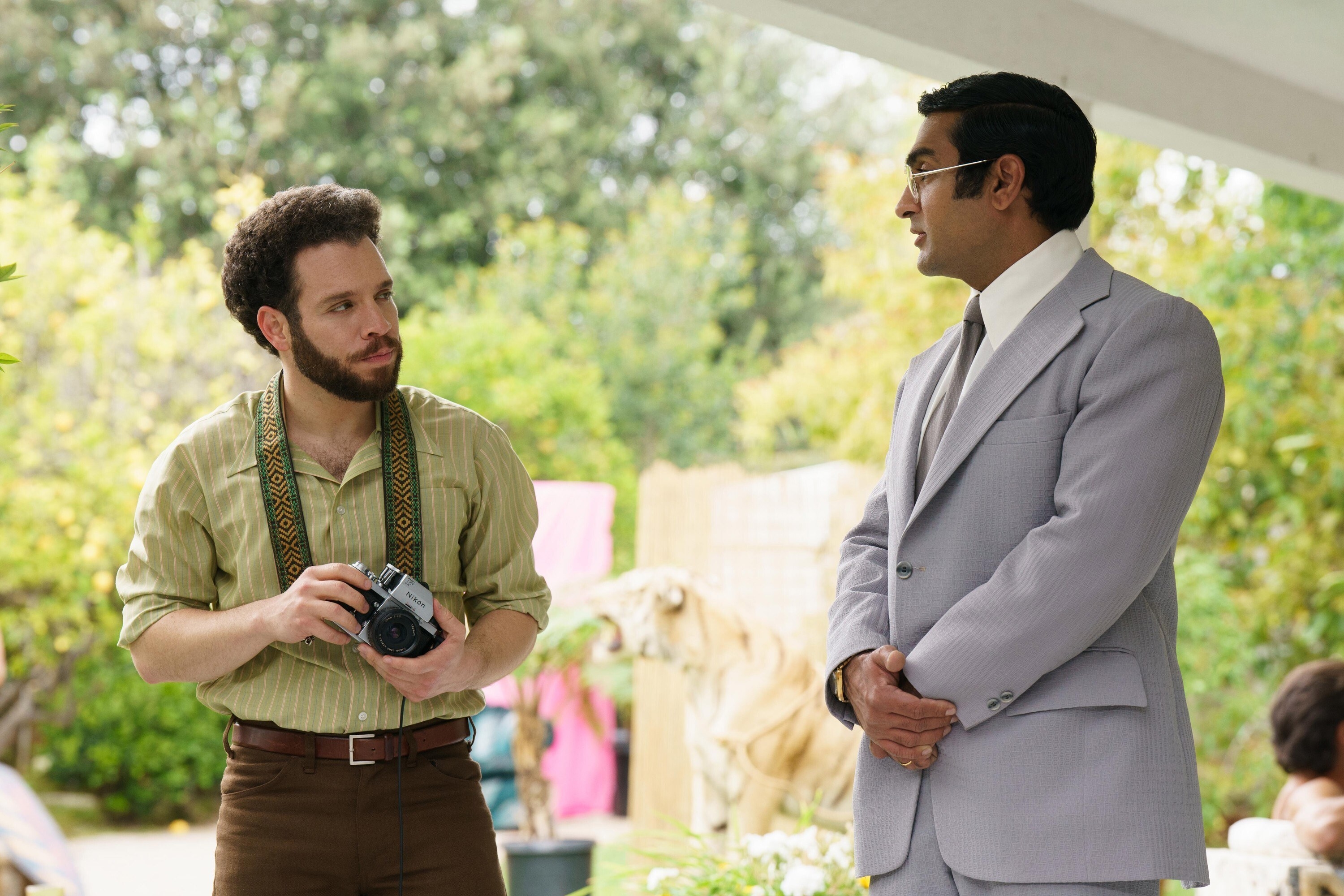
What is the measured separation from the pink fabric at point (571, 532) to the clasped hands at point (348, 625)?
261 inches

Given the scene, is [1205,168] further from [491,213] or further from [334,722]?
[491,213]

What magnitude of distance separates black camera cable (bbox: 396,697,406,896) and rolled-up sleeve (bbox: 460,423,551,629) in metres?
0.22

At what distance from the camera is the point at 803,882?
9.36 ft

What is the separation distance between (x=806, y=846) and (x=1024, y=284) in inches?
76.0

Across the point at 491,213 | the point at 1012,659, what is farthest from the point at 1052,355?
the point at 491,213

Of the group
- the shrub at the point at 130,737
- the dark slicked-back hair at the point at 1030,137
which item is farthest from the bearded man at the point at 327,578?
the shrub at the point at 130,737

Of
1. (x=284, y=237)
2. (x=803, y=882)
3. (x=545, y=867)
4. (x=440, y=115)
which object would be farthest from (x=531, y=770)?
(x=440, y=115)

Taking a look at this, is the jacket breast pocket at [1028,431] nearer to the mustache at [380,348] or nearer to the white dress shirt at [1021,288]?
the white dress shirt at [1021,288]

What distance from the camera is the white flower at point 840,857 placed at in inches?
121

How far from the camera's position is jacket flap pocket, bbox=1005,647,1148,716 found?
1513mm

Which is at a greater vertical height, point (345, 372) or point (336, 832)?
point (345, 372)

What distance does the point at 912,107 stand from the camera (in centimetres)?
1093

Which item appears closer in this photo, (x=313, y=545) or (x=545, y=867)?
(x=313, y=545)

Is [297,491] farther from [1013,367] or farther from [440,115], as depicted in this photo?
[440,115]
